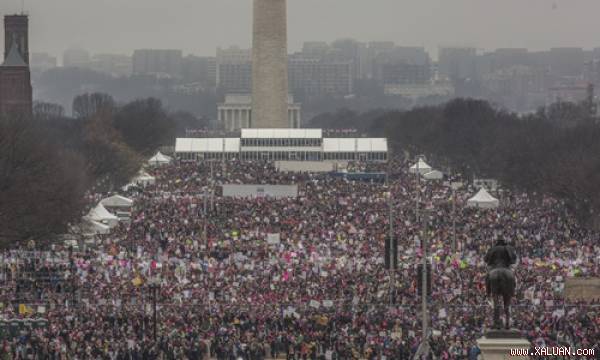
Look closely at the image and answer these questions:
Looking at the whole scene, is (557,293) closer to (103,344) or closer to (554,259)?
(554,259)

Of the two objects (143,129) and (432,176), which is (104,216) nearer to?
(432,176)

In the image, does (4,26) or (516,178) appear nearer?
(516,178)

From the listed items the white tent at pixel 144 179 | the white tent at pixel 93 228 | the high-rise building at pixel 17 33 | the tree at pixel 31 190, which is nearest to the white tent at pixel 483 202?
the tree at pixel 31 190

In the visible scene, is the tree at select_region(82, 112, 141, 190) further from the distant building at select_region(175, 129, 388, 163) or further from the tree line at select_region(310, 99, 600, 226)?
the tree line at select_region(310, 99, 600, 226)

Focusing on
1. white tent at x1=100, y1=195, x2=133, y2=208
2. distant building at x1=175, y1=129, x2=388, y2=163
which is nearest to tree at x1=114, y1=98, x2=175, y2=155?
distant building at x1=175, y1=129, x2=388, y2=163

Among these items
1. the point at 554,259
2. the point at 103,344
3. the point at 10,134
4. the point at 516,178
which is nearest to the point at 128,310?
the point at 103,344
